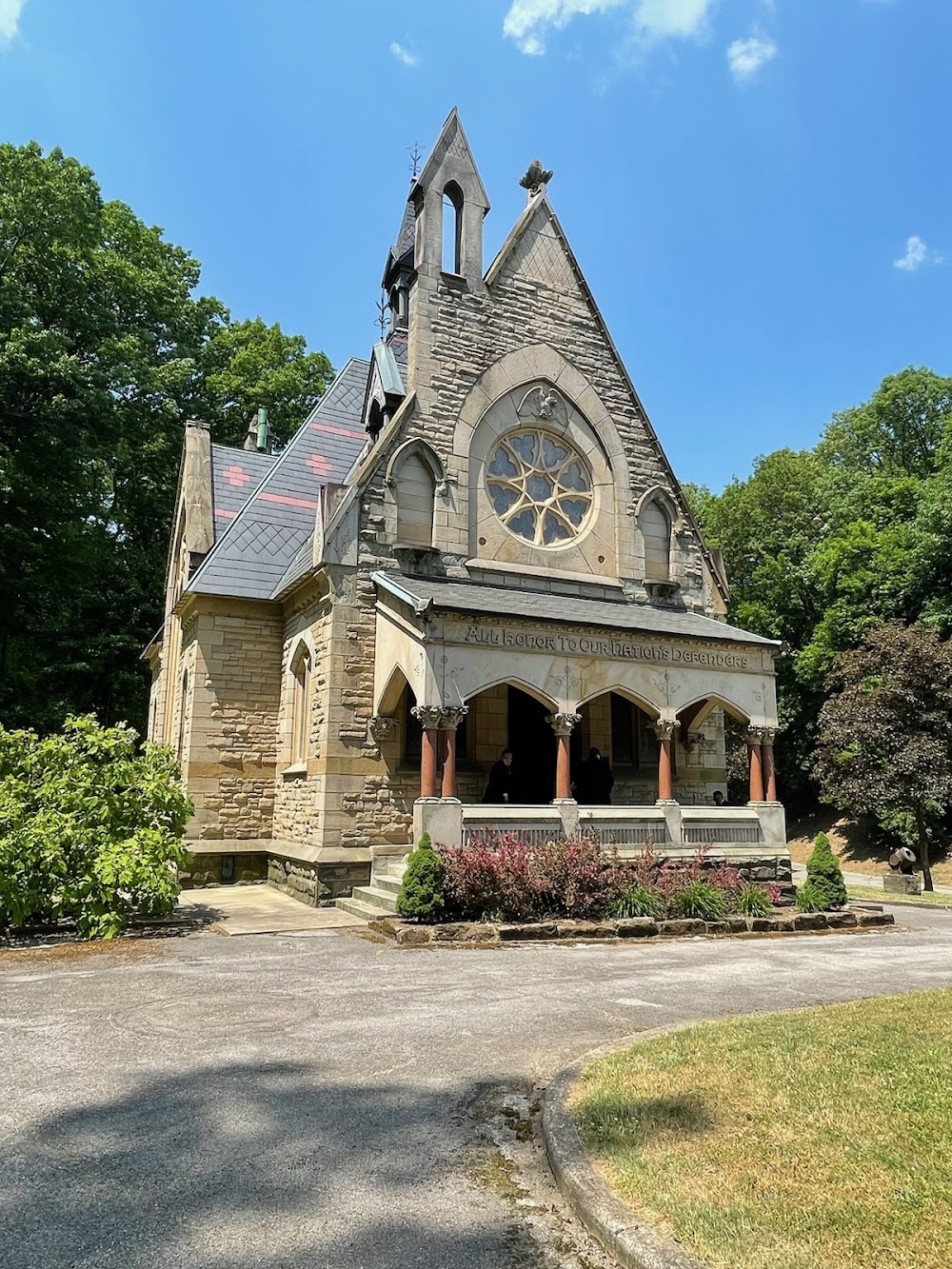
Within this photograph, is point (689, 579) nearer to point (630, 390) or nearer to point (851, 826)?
point (630, 390)

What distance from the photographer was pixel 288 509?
65.3 ft

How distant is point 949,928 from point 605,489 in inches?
411

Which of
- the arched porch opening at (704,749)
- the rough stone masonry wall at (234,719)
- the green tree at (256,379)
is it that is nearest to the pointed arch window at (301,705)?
the rough stone masonry wall at (234,719)

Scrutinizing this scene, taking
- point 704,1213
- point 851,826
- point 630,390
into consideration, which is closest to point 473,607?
point 630,390

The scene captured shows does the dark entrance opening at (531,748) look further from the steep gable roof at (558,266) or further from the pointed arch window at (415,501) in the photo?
the steep gable roof at (558,266)

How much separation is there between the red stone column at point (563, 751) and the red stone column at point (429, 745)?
6.63 feet

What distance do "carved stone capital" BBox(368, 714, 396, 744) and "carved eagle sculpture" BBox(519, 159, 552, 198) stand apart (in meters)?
12.6

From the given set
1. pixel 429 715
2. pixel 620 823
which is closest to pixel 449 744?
pixel 429 715

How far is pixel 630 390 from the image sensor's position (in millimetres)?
20031

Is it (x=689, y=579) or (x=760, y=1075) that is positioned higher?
(x=689, y=579)

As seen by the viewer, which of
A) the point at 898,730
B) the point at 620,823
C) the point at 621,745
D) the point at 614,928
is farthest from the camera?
the point at 898,730

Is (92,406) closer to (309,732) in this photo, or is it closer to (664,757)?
(309,732)

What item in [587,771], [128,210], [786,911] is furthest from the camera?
[128,210]

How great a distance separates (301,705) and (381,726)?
253 centimetres
